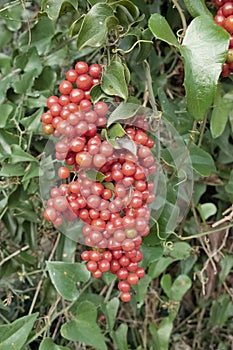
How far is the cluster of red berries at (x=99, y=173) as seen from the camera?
591 millimetres

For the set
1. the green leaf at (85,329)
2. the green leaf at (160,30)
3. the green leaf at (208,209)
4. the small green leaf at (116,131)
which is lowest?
the green leaf at (208,209)

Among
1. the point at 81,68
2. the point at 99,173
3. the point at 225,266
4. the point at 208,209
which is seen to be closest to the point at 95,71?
the point at 81,68

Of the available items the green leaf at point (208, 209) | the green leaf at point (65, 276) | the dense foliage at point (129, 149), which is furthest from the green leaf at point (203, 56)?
the green leaf at point (208, 209)

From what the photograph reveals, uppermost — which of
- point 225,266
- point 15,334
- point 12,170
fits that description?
point 12,170

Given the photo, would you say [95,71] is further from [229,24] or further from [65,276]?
[65,276]

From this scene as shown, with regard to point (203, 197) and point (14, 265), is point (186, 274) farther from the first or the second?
point (14, 265)

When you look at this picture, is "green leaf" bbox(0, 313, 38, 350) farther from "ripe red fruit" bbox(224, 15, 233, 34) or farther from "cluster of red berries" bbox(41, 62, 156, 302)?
"ripe red fruit" bbox(224, 15, 233, 34)

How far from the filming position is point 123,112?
0.60 metres

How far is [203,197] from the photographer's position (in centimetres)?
115

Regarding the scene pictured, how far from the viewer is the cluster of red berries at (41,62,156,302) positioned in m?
0.59

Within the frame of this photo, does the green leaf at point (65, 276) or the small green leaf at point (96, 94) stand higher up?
the small green leaf at point (96, 94)

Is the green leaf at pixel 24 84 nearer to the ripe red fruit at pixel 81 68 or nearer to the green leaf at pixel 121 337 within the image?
the ripe red fruit at pixel 81 68

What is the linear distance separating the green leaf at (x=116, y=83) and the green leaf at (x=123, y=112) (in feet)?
0.05

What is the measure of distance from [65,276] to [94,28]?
386 mm
